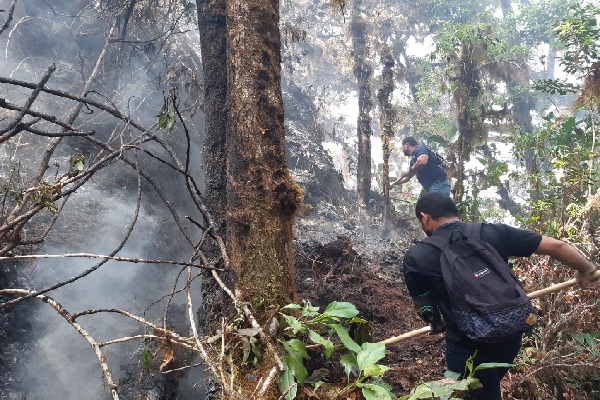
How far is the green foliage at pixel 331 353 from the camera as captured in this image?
196cm

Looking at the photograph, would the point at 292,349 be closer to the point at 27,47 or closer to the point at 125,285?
the point at 125,285

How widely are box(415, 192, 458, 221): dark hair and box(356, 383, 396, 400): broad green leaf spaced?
1428mm

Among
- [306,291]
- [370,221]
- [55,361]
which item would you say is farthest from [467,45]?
[55,361]

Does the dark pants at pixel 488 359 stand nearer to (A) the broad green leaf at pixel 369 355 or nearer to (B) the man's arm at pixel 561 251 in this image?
(B) the man's arm at pixel 561 251

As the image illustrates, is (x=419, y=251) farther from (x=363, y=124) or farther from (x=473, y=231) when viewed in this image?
(x=363, y=124)

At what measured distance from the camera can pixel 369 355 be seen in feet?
6.73

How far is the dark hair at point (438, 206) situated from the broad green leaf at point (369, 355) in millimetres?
1217

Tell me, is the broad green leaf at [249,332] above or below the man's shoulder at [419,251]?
below

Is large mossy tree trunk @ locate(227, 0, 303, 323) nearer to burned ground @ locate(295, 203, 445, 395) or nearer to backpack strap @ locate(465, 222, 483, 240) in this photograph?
burned ground @ locate(295, 203, 445, 395)

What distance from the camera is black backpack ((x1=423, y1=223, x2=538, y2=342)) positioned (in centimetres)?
240

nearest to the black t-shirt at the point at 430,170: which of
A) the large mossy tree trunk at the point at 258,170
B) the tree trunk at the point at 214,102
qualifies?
the tree trunk at the point at 214,102

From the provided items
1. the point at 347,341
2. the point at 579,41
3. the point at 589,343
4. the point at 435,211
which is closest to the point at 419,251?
the point at 435,211

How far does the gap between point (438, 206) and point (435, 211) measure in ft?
0.14

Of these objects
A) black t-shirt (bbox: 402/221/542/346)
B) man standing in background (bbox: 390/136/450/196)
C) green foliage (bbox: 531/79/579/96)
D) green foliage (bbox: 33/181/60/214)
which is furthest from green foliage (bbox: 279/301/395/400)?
green foliage (bbox: 531/79/579/96)
